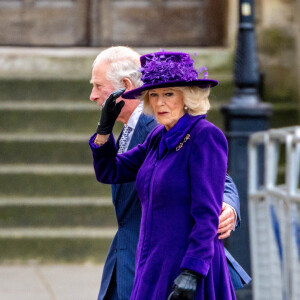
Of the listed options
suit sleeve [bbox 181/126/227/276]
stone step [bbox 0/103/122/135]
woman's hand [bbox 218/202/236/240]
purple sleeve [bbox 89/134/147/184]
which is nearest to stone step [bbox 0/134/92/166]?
stone step [bbox 0/103/122/135]

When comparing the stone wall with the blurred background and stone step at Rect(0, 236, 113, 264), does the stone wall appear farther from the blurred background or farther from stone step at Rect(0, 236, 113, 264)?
stone step at Rect(0, 236, 113, 264)

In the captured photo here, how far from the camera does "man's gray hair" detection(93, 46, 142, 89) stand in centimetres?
409

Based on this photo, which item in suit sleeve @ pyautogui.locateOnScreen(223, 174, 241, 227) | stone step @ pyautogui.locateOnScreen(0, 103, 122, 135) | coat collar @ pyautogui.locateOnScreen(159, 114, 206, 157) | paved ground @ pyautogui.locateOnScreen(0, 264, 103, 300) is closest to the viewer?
coat collar @ pyautogui.locateOnScreen(159, 114, 206, 157)

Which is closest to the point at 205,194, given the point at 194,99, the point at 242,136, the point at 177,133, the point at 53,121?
the point at 177,133

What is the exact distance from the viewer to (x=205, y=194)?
3.34m

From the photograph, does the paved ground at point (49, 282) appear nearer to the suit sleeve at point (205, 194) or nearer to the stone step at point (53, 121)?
the stone step at point (53, 121)

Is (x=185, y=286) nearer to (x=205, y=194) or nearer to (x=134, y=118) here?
(x=205, y=194)

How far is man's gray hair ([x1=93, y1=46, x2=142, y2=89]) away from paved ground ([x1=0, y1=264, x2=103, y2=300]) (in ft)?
10.0

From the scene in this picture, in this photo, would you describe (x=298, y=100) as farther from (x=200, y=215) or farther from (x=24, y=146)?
(x=200, y=215)

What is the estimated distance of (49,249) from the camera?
8.00 meters

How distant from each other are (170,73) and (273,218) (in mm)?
2599

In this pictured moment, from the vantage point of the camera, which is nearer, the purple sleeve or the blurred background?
the purple sleeve

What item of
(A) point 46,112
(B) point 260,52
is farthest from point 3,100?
(B) point 260,52

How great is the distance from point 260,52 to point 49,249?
2.73 m
